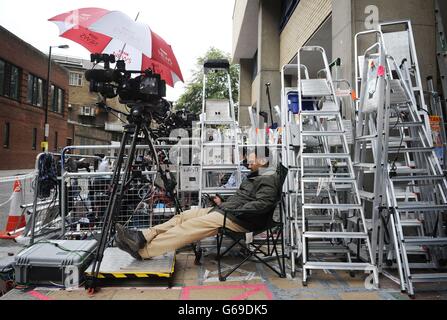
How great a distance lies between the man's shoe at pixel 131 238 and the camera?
11.2 feet

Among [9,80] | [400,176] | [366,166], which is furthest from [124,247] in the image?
[9,80]

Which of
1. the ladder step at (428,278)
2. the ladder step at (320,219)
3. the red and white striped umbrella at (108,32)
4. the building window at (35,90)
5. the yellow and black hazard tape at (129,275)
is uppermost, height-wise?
the building window at (35,90)

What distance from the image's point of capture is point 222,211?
3.69m

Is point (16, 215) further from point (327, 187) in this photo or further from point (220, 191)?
point (327, 187)

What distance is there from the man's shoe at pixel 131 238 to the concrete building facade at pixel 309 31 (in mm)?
3664

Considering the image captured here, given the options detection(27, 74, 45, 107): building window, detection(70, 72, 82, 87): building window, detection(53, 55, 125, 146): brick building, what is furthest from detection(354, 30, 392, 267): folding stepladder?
detection(70, 72, 82, 87): building window

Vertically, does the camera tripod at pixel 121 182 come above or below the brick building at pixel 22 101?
below

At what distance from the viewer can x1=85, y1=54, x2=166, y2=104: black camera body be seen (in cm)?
336

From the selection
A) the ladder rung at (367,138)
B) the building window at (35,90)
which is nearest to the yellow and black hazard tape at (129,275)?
the ladder rung at (367,138)

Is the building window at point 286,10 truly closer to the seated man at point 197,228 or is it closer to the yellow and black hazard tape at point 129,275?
the seated man at point 197,228

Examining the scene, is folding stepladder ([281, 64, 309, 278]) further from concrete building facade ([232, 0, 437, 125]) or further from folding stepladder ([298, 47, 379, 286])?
concrete building facade ([232, 0, 437, 125])

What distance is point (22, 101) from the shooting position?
23.1 m

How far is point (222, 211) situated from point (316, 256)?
145cm
